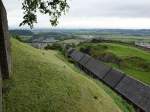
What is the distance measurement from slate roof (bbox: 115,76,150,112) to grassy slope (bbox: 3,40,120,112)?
7.69 m

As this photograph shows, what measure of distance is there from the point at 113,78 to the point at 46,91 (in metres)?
26.6

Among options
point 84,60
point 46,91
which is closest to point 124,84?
point 46,91

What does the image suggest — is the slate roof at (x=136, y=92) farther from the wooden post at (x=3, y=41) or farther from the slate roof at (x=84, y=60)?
the slate roof at (x=84, y=60)

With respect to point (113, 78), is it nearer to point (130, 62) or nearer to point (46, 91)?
point (46, 91)

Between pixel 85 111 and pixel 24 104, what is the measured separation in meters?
4.52

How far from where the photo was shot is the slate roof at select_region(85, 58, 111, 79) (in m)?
54.8

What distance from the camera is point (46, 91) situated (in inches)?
931

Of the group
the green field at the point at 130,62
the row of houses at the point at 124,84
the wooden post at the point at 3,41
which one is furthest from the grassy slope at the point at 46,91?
the green field at the point at 130,62

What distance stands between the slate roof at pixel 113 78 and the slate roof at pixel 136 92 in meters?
1.51

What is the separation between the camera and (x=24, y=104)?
21.8 meters

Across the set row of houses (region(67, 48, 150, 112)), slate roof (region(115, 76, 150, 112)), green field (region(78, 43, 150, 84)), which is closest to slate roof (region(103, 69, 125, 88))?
row of houses (region(67, 48, 150, 112))

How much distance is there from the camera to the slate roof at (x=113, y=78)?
4653 cm

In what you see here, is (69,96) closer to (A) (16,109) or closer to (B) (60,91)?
(B) (60,91)

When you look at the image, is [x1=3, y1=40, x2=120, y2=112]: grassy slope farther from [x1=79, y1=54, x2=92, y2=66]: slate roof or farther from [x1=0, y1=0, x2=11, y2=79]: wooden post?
[x1=79, y1=54, x2=92, y2=66]: slate roof
